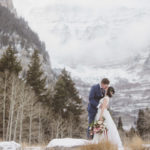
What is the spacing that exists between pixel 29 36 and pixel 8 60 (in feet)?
361

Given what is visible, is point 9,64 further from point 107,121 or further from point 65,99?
point 107,121

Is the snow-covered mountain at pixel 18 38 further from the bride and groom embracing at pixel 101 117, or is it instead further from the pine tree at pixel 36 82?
the bride and groom embracing at pixel 101 117

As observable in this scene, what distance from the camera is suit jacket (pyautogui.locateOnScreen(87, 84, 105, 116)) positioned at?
627cm

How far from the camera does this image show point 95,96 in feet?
21.0

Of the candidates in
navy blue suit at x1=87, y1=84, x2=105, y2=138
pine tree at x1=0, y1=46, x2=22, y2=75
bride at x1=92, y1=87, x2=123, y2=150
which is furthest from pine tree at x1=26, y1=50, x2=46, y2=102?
bride at x1=92, y1=87, x2=123, y2=150

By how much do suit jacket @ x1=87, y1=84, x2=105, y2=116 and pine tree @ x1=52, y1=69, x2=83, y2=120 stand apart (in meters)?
24.5

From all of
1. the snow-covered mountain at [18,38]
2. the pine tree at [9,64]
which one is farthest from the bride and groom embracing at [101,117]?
the snow-covered mountain at [18,38]

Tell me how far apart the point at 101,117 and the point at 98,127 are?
32cm

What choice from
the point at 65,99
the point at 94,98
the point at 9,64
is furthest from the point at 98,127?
the point at 65,99

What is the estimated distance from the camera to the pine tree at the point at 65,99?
30.9m

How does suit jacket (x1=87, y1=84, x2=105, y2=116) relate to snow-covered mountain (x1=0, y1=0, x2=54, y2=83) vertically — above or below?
below

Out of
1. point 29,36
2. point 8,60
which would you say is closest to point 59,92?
point 8,60

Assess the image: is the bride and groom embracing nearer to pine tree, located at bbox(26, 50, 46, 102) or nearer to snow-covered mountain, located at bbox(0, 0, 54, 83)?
pine tree, located at bbox(26, 50, 46, 102)

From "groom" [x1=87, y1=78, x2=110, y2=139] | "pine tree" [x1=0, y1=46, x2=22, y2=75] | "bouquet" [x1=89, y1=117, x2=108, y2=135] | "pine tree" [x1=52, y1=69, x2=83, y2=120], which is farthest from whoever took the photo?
"pine tree" [x1=52, y1=69, x2=83, y2=120]
